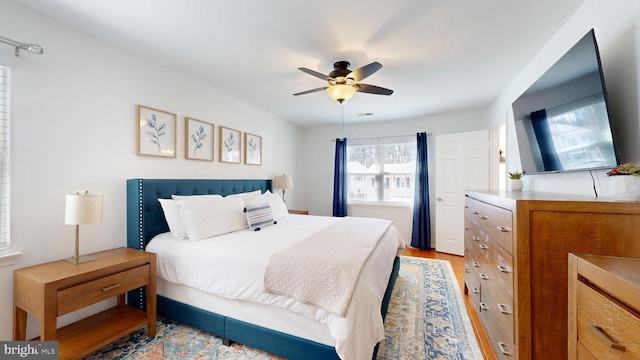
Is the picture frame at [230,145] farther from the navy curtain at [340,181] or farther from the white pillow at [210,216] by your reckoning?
the navy curtain at [340,181]

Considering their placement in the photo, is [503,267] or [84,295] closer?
[503,267]

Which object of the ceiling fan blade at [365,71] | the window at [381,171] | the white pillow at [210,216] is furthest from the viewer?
the window at [381,171]

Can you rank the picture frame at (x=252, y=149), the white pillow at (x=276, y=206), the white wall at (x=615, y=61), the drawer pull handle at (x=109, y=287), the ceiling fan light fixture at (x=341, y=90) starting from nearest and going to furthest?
the white wall at (x=615, y=61) < the drawer pull handle at (x=109, y=287) < the ceiling fan light fixture at (x=341, y=90) < the white pillow at (x=276, y=206) < the picture frame at (x=252, y=149)

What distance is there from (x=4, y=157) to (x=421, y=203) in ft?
16.3

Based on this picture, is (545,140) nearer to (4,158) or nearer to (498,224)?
(498,224)

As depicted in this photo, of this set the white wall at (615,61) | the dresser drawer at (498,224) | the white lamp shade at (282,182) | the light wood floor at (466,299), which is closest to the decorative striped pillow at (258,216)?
the white lamp shade at (282,182)

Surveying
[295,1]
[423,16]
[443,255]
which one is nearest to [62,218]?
[295,1]

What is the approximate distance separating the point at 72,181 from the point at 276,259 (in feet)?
5.91

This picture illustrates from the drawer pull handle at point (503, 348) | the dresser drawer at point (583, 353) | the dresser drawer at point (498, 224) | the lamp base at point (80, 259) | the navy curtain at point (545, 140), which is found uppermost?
the navy curtain at point (545, 140)

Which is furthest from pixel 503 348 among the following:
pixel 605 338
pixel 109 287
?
pixel 109 287

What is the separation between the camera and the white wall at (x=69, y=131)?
1660 millimetres

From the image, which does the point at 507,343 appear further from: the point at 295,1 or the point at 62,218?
the point at 62,218

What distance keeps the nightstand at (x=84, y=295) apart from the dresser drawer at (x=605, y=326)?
8.07 ft

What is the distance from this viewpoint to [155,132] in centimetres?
249
